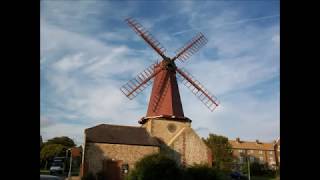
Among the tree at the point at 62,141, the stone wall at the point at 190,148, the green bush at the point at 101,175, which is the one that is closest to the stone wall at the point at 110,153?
the green bush at the point at 101,175

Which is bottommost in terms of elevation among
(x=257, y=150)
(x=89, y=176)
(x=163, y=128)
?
(x=257, y=150)

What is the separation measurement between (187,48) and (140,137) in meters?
10.8

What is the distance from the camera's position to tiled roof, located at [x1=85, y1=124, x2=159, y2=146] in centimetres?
3155

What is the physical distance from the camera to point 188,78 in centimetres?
3688

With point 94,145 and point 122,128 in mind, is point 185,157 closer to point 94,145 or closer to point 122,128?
point 122,128

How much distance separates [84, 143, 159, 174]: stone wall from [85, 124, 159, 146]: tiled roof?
0.36m

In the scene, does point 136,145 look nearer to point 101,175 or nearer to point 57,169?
point 101,175

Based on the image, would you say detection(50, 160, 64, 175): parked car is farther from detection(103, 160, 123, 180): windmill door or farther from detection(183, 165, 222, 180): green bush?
detection(183, 165, 222, 180): green bush

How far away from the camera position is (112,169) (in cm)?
3117

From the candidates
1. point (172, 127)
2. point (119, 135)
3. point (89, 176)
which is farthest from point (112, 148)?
point (172, 127)

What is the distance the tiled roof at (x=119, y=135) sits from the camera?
3155 centimetres

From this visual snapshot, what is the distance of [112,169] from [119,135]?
321cm
